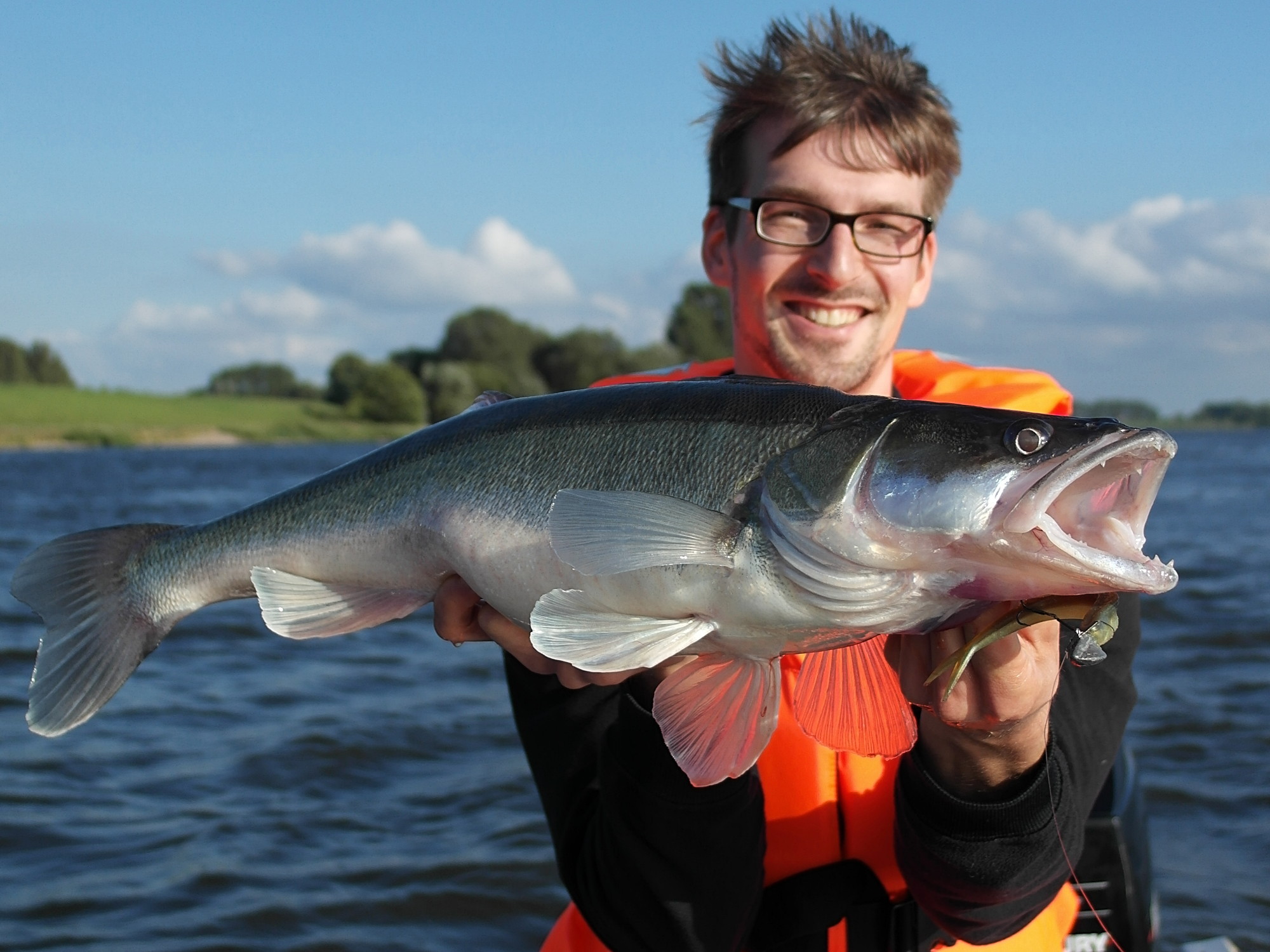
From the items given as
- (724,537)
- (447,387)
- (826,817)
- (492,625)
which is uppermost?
(447,387)

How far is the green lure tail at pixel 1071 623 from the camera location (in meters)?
2.13

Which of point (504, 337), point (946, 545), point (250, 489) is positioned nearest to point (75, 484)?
point (250, 489)

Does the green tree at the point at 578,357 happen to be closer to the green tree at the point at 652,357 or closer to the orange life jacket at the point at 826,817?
the green tree at the point at 652,357

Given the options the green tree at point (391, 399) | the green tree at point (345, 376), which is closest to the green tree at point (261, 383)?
the green tree at point (345, 376)

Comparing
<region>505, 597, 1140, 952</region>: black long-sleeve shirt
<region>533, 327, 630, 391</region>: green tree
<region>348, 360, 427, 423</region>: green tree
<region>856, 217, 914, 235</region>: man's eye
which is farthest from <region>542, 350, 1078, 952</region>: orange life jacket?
<region>533, 327, 630, 391</region>: green tree

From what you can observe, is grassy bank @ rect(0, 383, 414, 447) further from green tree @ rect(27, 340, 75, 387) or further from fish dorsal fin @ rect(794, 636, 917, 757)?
fish dorsal fin @ rect(794, 636, 917, 757)

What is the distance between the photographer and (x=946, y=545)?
215cm

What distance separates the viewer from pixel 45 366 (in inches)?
3890

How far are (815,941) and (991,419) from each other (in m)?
1.80

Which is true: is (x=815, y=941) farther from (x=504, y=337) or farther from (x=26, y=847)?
(x=504, y=337)

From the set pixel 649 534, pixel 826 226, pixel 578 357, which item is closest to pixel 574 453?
pixel 649 534

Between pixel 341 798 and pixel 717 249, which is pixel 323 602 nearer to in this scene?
pixel 717 249

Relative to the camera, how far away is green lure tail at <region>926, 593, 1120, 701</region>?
6.99ft

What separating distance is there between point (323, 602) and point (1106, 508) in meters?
2.07
